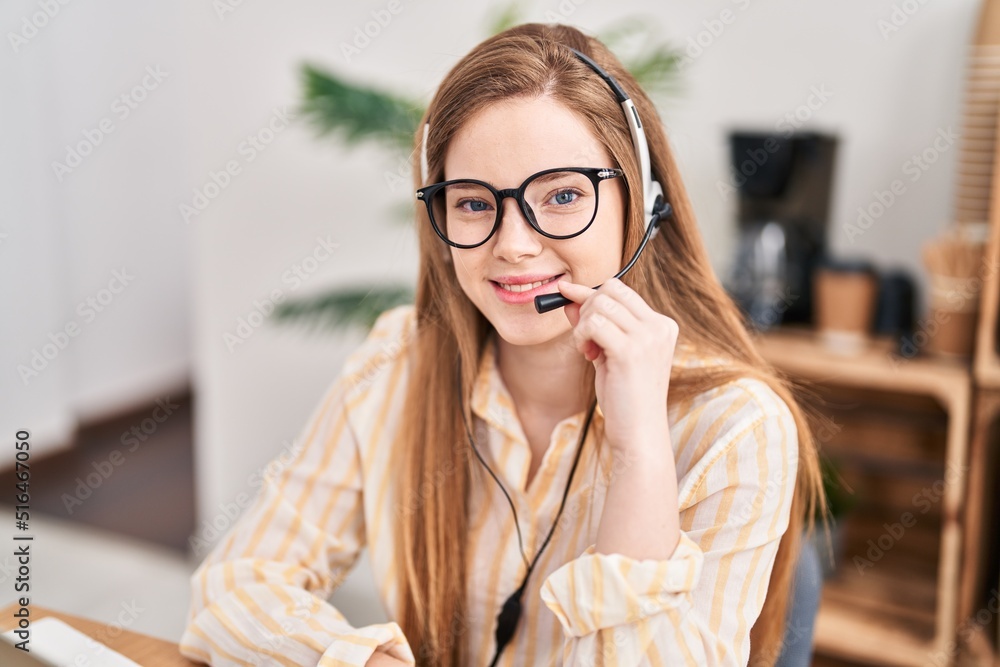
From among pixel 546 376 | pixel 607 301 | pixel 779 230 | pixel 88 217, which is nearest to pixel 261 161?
pixel 88 217

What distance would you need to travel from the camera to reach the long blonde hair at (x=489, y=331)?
1008 mm

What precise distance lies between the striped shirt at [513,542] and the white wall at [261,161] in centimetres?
54

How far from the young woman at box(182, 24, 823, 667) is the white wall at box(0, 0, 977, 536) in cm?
42

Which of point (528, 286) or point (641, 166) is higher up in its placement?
point (641, 166)

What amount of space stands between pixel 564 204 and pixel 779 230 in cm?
133

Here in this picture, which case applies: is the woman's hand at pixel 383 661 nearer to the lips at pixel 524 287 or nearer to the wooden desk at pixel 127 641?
the wooden desk at pixel 127 641

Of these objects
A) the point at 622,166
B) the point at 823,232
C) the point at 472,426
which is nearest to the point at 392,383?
the point at 472,426

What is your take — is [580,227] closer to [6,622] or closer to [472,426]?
[472,426]

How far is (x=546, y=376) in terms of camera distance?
115 centimetres

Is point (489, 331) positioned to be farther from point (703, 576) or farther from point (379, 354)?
point (703, 576)

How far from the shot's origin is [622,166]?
3.31ft

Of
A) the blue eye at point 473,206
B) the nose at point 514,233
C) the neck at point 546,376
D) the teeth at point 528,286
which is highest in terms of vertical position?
the blue eye at point 473,206

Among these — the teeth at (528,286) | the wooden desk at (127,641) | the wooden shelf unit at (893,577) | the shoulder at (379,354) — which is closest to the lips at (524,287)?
the teeth at (528,286)

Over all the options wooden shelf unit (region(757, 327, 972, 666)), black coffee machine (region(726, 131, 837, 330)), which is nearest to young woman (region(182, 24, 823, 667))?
wooden shelf unit (region(757, 327, 972, 666))
